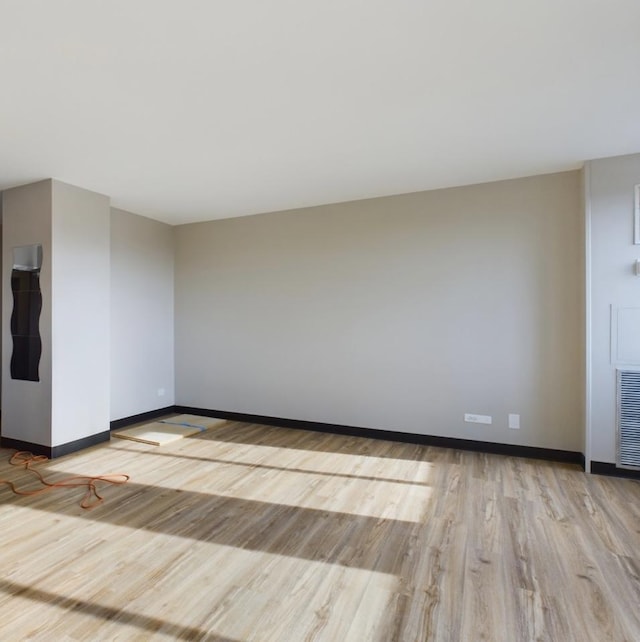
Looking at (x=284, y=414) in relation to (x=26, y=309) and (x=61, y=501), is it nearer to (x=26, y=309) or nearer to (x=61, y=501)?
(x=61, y=501)

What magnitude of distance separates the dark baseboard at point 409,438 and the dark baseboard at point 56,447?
4.50 feet

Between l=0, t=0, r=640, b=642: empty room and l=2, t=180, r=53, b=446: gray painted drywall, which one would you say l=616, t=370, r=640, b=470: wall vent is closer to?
l=0, t=0, r=640, b=642: empty room

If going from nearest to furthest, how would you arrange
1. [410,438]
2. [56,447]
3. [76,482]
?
1. [76,482]
2. [56,447]
3. [410,438]

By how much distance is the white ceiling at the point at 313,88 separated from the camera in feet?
5.49

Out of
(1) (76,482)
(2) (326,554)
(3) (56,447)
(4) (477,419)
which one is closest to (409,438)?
(4) (477,419)

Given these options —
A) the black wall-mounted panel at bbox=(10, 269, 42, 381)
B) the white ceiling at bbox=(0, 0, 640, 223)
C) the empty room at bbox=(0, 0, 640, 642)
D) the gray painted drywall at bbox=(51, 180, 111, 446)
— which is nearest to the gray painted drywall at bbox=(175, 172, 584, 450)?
the empty room at bbox=(0, 0, 640, 642)

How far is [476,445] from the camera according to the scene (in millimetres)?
3777

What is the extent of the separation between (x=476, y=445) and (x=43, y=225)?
4674mm

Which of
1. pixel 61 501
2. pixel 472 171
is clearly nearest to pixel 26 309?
pixel 61 501

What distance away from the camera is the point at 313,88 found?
7.15 ft

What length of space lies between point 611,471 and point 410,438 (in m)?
1.70

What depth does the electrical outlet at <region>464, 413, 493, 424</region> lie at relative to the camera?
3746 millimetres

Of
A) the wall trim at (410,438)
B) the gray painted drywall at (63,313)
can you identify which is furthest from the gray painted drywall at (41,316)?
the wall trim at (410,438)

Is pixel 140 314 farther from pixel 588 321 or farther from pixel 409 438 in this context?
pixel 588 321
